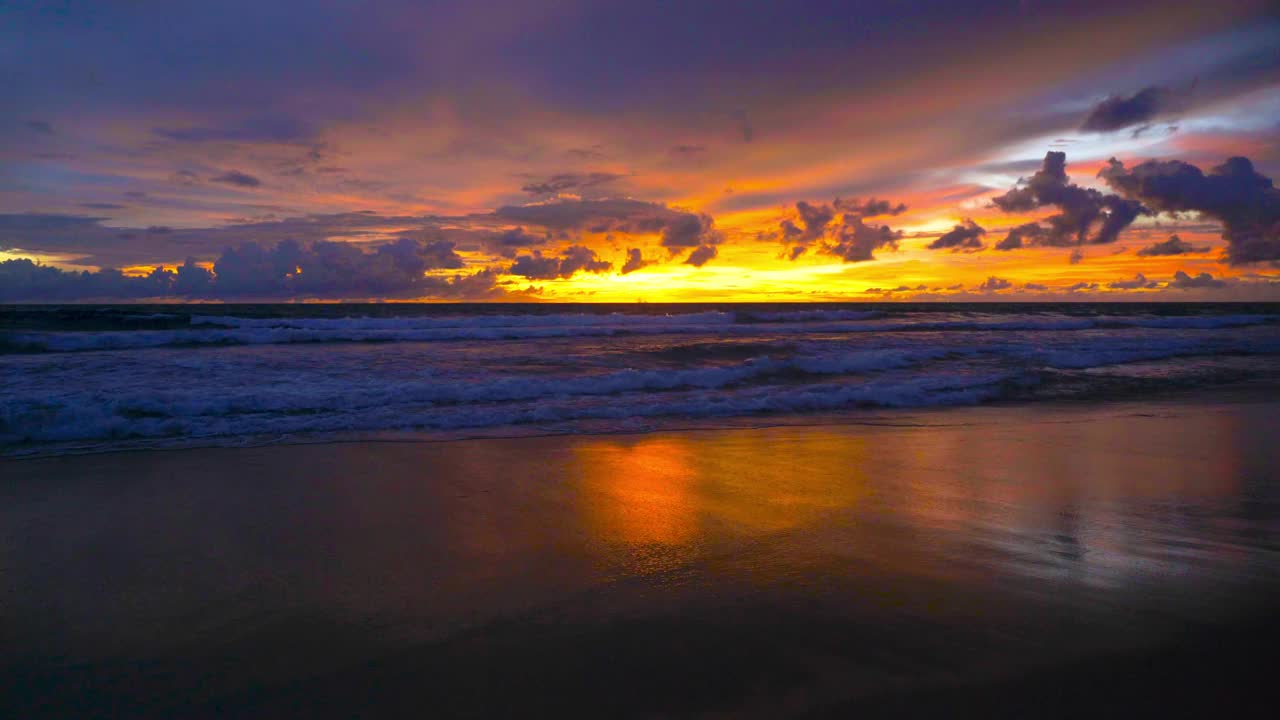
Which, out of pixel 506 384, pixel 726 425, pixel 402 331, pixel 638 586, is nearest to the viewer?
pixel 638 586

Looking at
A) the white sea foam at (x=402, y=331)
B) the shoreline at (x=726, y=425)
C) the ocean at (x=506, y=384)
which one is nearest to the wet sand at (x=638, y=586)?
the shoreline at (x=726, y=425)

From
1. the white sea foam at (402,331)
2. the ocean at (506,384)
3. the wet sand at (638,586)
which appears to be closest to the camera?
the wet sand at (638,586)

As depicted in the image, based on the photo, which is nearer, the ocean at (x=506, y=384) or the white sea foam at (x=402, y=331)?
the ocean at (x=506, y=384)

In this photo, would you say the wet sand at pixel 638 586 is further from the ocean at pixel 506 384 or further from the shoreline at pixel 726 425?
the ocean at pixel 506 384

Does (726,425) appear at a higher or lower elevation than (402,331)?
lower

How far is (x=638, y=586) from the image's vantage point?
322cm

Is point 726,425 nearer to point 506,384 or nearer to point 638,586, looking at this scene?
point 506,384

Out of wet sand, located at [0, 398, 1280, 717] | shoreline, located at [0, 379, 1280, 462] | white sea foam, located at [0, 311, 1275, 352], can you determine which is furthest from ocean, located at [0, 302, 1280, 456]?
wet sand, located at [0, 398, 1280, 717]

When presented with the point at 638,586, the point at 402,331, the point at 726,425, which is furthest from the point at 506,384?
the point at 402,331

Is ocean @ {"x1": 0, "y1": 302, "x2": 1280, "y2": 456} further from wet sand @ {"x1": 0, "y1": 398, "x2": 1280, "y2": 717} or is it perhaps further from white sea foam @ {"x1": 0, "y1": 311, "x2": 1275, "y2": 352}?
wet sand @ {"x1": 0, "y1": 398, "x2": 1280, "y2": 717}

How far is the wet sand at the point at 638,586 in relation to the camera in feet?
7.80

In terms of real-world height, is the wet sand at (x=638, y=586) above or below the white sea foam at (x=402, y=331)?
→ below

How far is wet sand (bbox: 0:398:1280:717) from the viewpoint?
7.80ft

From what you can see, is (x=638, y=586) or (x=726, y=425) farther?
(x=726, y=425)
